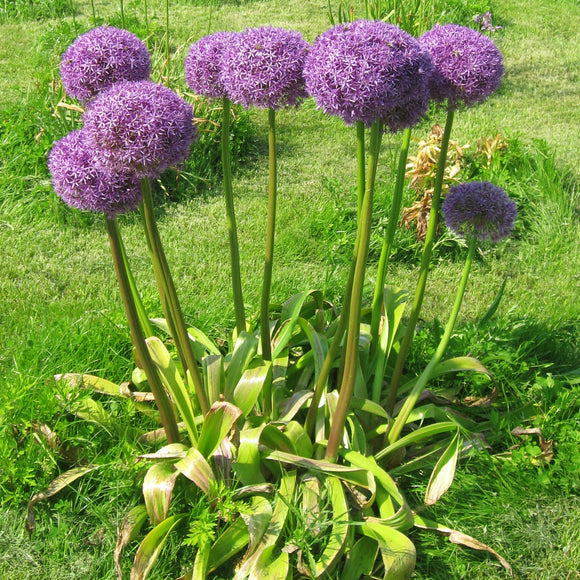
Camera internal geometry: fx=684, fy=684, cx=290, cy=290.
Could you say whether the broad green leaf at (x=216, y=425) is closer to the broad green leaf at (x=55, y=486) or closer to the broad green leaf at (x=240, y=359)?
the broad green leaf at (x=240, y=359)

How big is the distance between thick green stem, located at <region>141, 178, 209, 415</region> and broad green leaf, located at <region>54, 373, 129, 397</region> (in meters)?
0.59

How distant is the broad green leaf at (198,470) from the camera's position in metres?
2.49

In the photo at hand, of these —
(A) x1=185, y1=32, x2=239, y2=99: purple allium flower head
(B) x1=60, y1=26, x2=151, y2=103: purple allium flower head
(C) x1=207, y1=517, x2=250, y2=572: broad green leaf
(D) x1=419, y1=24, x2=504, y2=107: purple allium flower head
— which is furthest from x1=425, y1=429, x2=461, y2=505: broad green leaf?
(B) x1=60, y1=26, x2=151, y2=103: purple allium flower head

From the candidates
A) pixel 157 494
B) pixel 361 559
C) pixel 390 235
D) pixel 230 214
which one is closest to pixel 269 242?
pixel 230 214

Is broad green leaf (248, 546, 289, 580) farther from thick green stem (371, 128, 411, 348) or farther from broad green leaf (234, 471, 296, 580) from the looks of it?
thick green stem (371, 128, 411, 348)

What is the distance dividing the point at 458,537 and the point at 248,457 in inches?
33.5

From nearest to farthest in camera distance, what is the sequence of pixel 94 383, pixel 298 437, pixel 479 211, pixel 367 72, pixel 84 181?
pixel 367 72, pixel 84 181, pixel 479 211, pixel 298 437, pixel 94 383

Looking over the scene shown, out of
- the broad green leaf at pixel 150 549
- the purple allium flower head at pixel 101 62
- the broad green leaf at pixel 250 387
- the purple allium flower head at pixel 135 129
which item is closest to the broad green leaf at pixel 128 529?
the broad green leaf at pixel 150 549

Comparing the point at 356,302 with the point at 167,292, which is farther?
the point at 167,292

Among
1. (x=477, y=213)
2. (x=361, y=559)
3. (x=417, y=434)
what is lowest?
(x=361, y=559)

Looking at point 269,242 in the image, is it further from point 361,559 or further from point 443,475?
point 361,559

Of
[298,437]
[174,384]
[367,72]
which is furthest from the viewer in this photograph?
[174,384]

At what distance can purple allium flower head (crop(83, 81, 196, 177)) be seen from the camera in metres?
1.92

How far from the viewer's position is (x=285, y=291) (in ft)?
13.3
